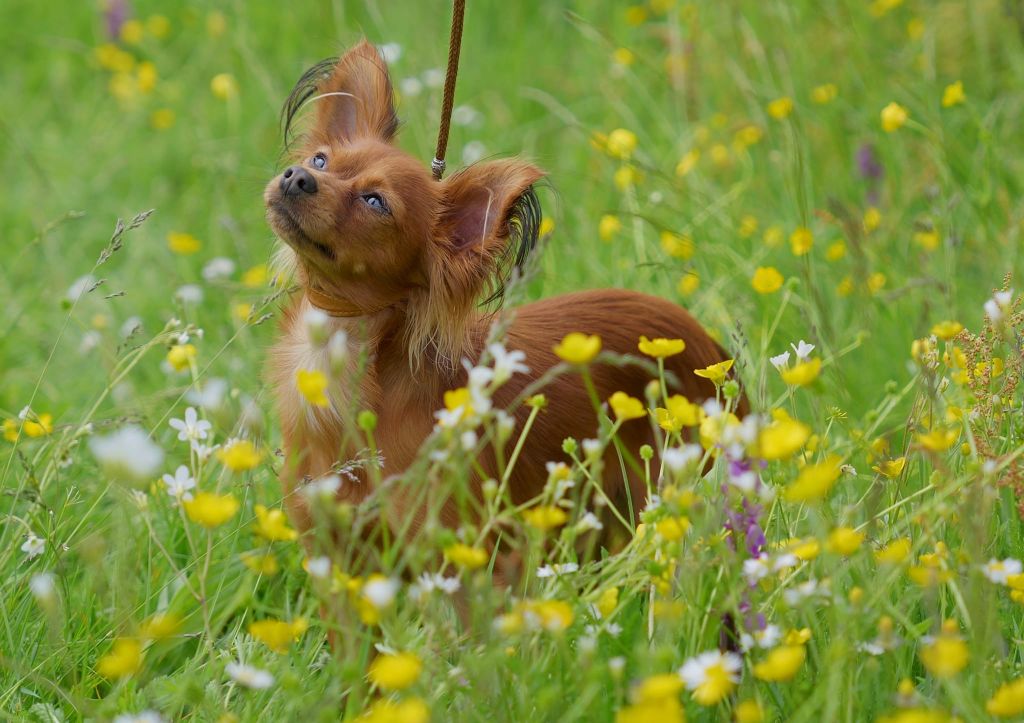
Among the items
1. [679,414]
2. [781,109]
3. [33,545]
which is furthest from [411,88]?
[679,414]

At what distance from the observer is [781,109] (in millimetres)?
3486

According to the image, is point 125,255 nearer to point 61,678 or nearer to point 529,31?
point 529,31

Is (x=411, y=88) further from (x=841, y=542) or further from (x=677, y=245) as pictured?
(x=841, y=542)

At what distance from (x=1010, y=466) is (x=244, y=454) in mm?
1383

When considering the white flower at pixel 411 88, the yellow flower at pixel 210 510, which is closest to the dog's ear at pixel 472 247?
the yellow flower at pixel 210 510

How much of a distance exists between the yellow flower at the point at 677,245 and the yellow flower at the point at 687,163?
255 mm

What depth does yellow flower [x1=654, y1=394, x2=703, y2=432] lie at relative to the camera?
177 cm

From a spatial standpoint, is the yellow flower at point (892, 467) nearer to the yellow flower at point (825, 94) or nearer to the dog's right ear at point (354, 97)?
the dog's right ear at point (354, 97)

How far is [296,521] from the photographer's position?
2521mm

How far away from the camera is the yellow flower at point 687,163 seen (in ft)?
12.8

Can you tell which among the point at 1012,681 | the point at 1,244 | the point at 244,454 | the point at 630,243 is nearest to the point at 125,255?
the point at 1,244

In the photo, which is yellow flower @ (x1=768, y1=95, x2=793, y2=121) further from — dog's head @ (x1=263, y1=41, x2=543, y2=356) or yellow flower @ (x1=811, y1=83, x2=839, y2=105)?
dog's head @ (x1=263, y1=41, x2=543, y2=356)

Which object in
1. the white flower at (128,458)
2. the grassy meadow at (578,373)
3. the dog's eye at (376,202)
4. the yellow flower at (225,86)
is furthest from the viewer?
the yellow flower at (225,86)

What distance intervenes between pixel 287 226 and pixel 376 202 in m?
0.21
